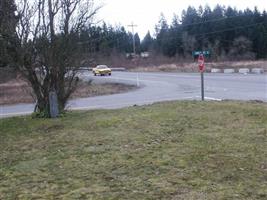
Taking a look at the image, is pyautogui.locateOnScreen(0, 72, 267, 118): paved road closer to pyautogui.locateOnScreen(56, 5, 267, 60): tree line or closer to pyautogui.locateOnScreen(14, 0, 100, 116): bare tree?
pyautogui.locateOnScreen(14, 0, 100, 116): bare tree

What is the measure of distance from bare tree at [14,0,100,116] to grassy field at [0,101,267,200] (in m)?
1.42

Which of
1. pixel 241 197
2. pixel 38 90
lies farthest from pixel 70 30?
pixel 241 197

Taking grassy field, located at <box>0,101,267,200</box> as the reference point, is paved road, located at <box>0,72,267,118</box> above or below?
below

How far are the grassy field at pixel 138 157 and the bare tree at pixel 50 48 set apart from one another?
1.42 metres

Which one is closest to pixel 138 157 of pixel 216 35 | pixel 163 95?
pixel 163 95

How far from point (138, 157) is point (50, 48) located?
5199 millimetres

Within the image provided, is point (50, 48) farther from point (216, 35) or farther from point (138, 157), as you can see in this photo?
point (216, 35)

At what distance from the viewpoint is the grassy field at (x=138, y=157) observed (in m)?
5.01

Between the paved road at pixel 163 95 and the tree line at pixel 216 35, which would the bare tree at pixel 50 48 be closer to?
the paved road at pixel 163 95

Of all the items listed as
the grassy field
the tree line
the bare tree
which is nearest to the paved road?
the bare tree

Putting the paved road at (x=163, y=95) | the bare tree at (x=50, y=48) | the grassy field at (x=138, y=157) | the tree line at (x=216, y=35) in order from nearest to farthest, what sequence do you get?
the grassy field at (x=138, y=157), the bare tree at (x=50, y=48), the paved road at (x=163, y=95), the tree line at (x=216, y=35)

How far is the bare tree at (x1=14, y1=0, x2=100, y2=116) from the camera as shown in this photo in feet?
35.3

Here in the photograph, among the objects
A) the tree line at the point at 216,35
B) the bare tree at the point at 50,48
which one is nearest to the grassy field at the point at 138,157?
the bare tree at the point at 50,48

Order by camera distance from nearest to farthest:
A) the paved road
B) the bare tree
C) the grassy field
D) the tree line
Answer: the grassy field, the bare tree, the paved road, the tree line
